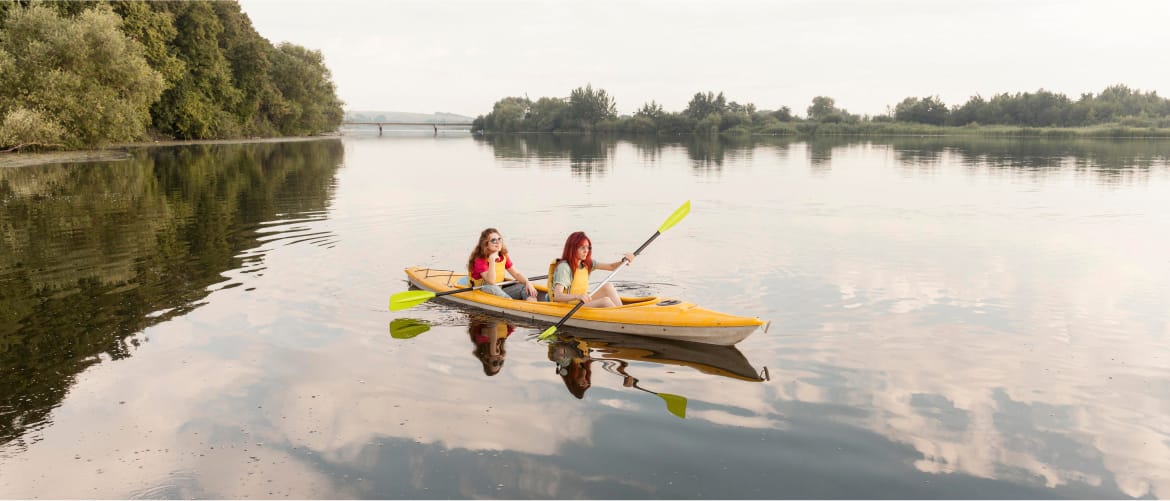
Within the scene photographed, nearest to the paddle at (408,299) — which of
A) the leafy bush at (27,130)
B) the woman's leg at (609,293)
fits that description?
the woman's leg at (609,293)

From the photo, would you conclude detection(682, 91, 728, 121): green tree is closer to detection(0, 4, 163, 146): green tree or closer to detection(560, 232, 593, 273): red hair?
detection(0, 4, 163, 146): green tree

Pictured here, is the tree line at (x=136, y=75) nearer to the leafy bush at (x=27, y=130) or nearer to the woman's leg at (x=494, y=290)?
the leafy bush at (x=27, y=130)

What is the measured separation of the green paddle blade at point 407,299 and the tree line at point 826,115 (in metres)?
91.5

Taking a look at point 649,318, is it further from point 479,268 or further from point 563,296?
point 479,268

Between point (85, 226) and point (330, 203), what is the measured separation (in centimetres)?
597

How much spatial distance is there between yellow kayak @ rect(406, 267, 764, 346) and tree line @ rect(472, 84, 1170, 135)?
91.2 metres

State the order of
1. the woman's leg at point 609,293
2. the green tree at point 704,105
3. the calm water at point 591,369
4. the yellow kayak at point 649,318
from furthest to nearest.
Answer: the green tree at point 704,105
the woman's leg at point 609,293
the yellow kayak at point 649,318
the calm water at point 591,369

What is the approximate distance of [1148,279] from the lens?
10852 millimetres

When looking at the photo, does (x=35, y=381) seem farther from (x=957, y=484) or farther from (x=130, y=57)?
(x=130, y=57)

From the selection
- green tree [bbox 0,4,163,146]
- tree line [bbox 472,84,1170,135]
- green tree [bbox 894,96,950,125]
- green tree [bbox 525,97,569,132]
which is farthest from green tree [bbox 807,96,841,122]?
green tree [bbox 0,4,163,146]

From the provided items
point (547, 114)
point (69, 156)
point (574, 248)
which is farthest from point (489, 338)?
point (547, 114)

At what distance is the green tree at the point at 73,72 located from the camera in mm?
32844

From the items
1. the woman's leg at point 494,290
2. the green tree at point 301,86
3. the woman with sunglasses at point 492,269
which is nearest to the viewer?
the woman's leg at point 494,290

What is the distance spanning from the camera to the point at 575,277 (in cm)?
899
